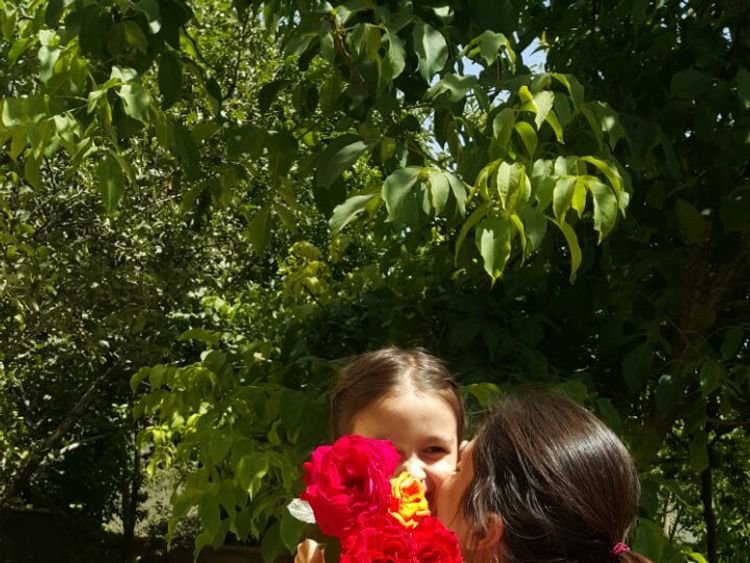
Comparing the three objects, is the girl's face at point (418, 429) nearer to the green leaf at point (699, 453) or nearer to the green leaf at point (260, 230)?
the green leaf at point (260, 230)

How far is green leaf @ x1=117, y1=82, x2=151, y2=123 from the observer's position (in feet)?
7.59

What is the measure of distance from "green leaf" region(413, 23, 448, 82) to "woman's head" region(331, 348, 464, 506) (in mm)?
578

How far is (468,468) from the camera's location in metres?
1.40

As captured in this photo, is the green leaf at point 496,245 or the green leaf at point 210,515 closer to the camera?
the green leaf at point 496,245

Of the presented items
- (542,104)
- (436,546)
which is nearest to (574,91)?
(542,104)

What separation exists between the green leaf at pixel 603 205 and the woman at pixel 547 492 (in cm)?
80

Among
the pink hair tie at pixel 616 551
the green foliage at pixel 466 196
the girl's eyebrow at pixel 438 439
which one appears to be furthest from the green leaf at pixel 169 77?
the pink hair tie at pixel 616 551

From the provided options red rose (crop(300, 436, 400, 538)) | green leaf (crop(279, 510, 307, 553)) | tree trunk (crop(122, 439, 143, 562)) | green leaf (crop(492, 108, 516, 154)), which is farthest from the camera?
tree trunk (crop(122, 439, 143, 562))

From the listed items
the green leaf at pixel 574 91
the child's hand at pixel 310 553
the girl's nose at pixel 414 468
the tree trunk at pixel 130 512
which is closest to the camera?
the child's hand at pixel 310 553

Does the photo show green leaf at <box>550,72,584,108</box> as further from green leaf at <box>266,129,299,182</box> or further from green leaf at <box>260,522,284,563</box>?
green leaf at <box>260,522,284,563</box>

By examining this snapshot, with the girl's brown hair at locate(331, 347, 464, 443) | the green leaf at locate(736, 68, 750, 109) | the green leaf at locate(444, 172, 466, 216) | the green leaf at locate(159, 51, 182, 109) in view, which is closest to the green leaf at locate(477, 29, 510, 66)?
the green leaf at locate(444, 172, 466, 216)

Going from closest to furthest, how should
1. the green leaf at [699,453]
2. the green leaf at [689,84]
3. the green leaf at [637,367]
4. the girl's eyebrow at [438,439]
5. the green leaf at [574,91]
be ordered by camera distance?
the girl's eyebrow at [438,439] < the green leaf at [574,91] < the green leaf at [689,84] < the green leaf at [637,367] < the green leaf at [699,453]

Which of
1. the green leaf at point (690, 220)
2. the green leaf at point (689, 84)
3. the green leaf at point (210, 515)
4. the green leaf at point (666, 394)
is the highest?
the green leaf at point (689, 84)

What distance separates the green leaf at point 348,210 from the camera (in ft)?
6.98
